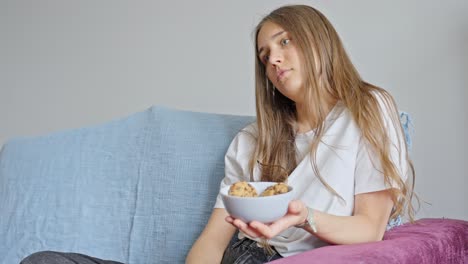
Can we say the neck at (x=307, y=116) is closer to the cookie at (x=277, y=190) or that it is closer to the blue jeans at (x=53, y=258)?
the cookie at (x=277, y=190)

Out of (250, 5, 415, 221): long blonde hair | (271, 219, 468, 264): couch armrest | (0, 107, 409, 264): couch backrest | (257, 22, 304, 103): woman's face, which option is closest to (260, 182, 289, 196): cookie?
(271, 219, 468, 264): couch armrest

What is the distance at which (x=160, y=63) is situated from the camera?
2473mm

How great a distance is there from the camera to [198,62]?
2.34 m

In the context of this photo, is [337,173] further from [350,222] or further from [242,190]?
[242,190]

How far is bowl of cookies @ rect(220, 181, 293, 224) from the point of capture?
860 millimetres

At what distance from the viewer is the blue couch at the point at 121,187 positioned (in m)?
1.52

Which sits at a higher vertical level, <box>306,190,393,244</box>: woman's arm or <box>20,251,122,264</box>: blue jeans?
<box>306,190,393,244</box>: woman's arm

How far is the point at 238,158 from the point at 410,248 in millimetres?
508

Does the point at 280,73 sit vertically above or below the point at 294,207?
above

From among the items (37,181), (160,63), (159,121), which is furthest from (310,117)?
(160,63)

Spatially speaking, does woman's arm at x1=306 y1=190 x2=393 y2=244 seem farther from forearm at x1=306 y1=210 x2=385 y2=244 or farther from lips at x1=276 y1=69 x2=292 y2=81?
lips at x1=276 y1=69 x2=292 y2=81

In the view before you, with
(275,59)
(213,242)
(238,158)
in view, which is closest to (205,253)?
(213,242)

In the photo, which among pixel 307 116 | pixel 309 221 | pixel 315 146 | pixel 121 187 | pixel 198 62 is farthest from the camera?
pixel 198 62

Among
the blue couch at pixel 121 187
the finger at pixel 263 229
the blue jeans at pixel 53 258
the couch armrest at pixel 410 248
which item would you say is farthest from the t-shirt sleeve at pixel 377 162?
the blue jeans at pixel 53 258
